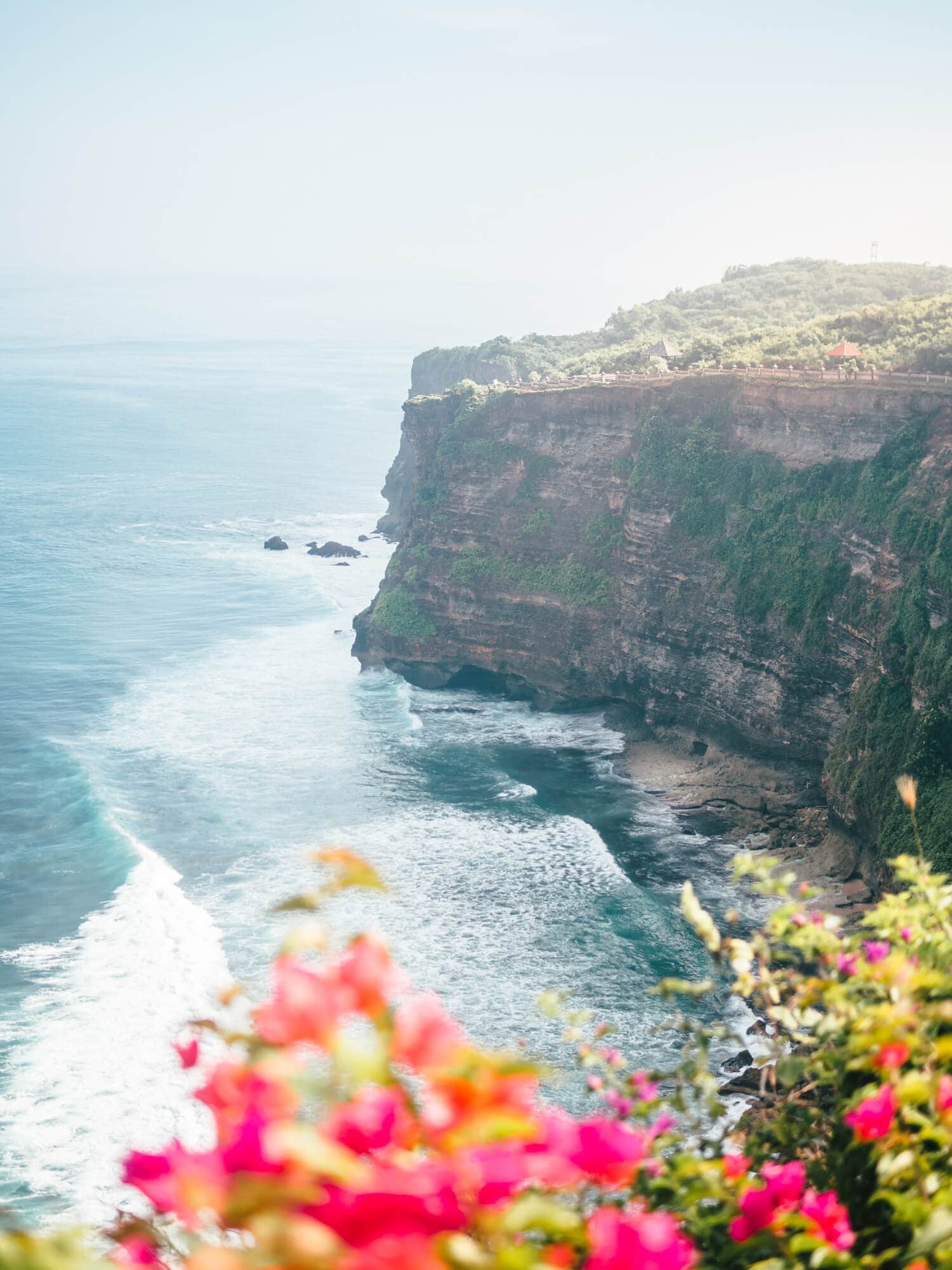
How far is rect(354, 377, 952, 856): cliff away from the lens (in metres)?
34.7

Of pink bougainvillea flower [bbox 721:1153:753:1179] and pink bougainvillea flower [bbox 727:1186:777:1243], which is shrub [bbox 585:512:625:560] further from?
pink bougainvillea flower [bbox 727:1186:777:1243]

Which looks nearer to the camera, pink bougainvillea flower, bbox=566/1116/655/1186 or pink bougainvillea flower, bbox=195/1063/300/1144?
pink bougainvillea flower, bbox=195/1063/300/1144

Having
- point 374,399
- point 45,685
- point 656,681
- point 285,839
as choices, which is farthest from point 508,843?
point 374,399

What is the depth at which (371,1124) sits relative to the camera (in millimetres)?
2451

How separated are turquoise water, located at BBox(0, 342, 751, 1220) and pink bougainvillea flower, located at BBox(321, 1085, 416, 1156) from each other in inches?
876

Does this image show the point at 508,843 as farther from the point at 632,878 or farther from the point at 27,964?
the point at 27,964

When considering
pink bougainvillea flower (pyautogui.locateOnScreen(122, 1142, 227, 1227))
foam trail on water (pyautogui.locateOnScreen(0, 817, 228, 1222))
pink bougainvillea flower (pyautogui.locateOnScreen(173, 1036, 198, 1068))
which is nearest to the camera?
pink bougainvillea flower (pyautogui.locateOnScreen(122, 1142, 227, 1227))

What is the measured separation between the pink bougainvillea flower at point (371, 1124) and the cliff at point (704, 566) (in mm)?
29601

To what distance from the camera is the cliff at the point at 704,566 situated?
1364 inches

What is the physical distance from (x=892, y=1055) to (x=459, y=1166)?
2.35 meters

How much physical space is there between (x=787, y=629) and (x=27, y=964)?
2586cm

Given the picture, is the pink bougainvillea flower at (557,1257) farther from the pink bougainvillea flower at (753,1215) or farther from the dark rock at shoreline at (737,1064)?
the dark rock at shoreline at (737,1064)

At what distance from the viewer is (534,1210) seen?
2668 millimetres

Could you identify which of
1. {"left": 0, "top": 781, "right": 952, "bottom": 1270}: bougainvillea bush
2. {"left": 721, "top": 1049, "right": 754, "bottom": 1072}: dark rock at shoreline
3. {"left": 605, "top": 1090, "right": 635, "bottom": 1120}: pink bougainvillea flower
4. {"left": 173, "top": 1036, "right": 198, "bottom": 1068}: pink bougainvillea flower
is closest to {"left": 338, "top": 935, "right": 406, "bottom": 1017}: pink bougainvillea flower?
{"left": 0, "top": 781, "right": 952, "bottom": 1270}: bougainvillea bush
